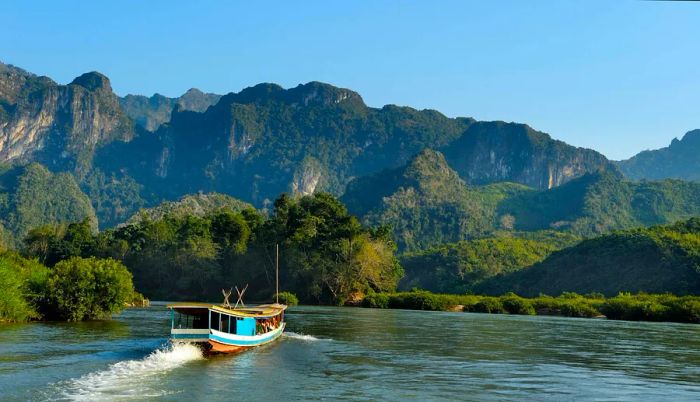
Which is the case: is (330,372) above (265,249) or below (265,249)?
below

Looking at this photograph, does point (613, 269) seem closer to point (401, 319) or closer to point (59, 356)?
point (401, 319)

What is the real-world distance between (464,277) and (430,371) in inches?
4040

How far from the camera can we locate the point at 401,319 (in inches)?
2621

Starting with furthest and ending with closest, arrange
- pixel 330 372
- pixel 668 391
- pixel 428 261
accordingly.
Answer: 1. pixel 428 261
2. pixel 330 372
3. pixel 668 391

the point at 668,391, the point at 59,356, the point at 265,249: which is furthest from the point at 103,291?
the point at 265,249

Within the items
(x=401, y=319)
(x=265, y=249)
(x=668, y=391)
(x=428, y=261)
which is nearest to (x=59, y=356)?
(x=668, y=391)

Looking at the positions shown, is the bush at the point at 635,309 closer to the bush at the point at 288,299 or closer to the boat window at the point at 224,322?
the bush at the point at 288,299

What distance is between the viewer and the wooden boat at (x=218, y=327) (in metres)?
33.0

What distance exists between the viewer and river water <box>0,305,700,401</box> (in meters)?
25.5

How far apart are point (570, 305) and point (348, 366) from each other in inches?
2286

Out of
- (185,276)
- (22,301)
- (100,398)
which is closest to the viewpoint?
(100,398)

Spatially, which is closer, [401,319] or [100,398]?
[100,398]

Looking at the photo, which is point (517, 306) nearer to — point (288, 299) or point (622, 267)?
point (622, 267)

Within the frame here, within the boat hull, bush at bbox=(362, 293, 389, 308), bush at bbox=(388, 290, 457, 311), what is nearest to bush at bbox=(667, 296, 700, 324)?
bush at bbox=(388, 290, 457, 311)
